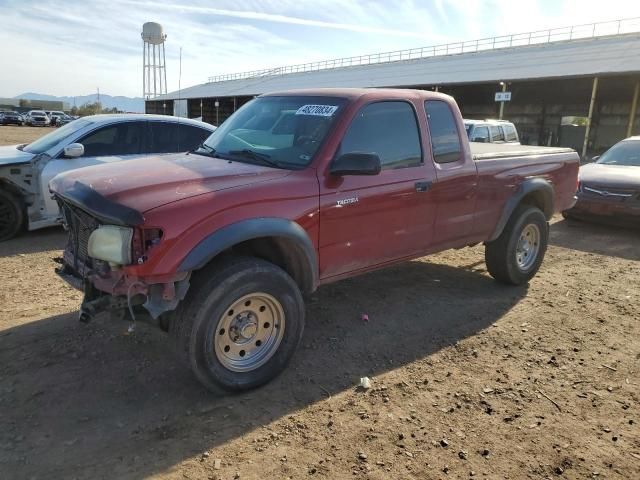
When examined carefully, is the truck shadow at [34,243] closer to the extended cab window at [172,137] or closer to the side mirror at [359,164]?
the extended cab window at [172,137]

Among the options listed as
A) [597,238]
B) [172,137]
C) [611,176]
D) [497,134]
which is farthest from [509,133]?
[172,137]

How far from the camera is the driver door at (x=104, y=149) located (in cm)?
683

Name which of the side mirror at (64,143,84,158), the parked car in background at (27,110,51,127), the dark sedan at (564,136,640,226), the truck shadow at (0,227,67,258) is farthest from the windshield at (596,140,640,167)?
the parked car in background at (27,110,51,127)

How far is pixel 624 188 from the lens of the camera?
27.7 feet

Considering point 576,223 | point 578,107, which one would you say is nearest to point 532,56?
point 578,107

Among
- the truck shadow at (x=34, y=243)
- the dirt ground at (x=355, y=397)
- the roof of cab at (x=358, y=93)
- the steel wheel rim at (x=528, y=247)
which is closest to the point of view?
the dirt ground at (x=355, y=397)

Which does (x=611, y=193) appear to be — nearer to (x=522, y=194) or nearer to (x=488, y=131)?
(x=522, y=194)

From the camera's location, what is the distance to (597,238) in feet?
27.5

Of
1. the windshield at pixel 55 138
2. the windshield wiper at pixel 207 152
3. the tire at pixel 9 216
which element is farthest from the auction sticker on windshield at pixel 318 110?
the tire at pixel 9 216

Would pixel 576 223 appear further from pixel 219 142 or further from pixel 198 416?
pixel 198 416

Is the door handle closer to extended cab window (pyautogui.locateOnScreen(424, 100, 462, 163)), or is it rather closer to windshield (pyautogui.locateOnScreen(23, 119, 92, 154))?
extended cab window (pyautogui.locateOnScreen(424, 100, 462, 163))

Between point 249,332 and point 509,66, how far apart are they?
3202 centimetres

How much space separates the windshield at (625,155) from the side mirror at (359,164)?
8281 millimetres

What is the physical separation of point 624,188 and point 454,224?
5363mm
